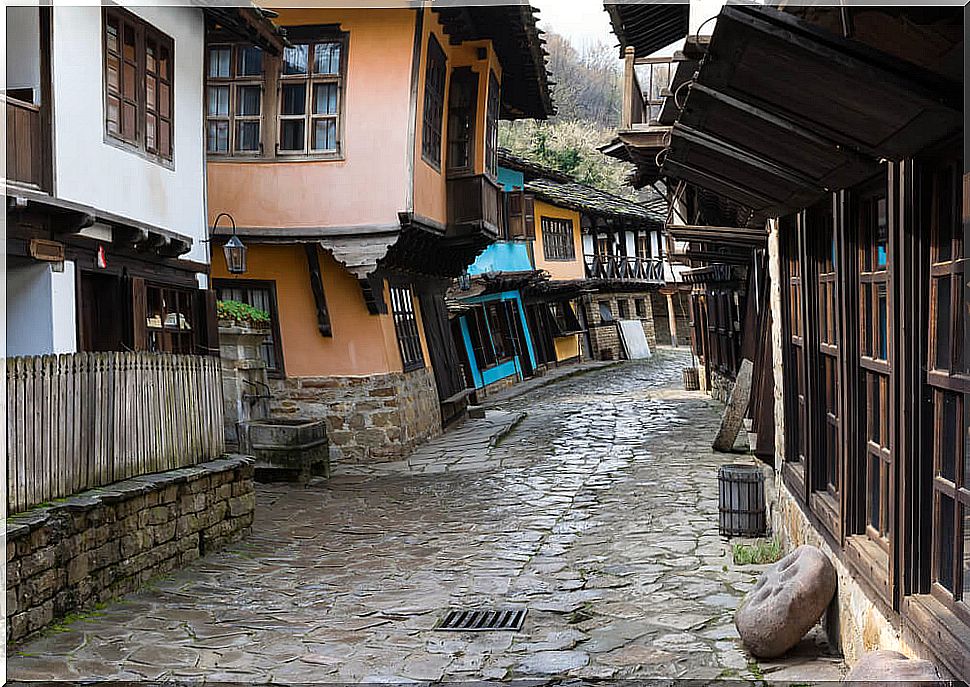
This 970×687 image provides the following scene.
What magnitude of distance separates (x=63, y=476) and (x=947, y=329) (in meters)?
5.66

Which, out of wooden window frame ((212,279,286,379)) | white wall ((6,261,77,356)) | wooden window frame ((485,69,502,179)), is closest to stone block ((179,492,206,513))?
white wall ((6,261,77,356))

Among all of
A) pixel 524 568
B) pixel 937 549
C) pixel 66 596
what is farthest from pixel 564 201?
pixel 937 549

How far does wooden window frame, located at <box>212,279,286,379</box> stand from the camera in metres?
15.5

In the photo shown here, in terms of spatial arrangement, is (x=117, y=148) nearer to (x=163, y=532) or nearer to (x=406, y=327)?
(x=163, y=532)

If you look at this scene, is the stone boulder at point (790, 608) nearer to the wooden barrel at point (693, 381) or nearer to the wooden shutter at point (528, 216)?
the wooden shutter at point (528, 216)

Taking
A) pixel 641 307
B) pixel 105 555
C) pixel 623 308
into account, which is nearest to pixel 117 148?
pixel 105 555

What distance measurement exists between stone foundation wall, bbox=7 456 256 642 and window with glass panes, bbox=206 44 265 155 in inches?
253

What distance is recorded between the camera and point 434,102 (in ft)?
52.9

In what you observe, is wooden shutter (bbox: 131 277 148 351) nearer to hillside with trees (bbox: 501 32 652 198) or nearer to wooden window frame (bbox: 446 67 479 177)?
wooden window frame (bbox: 446 67 479 177)

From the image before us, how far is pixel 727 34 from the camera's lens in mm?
3486

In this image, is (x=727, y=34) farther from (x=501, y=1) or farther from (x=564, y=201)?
(x=564, y=201)

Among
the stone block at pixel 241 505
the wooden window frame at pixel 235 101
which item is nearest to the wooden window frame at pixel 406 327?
the wooden window frame at pixel 235 101

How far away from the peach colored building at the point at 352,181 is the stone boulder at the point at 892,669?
1100 centimetres

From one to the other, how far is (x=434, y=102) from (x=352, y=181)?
8.02ft
